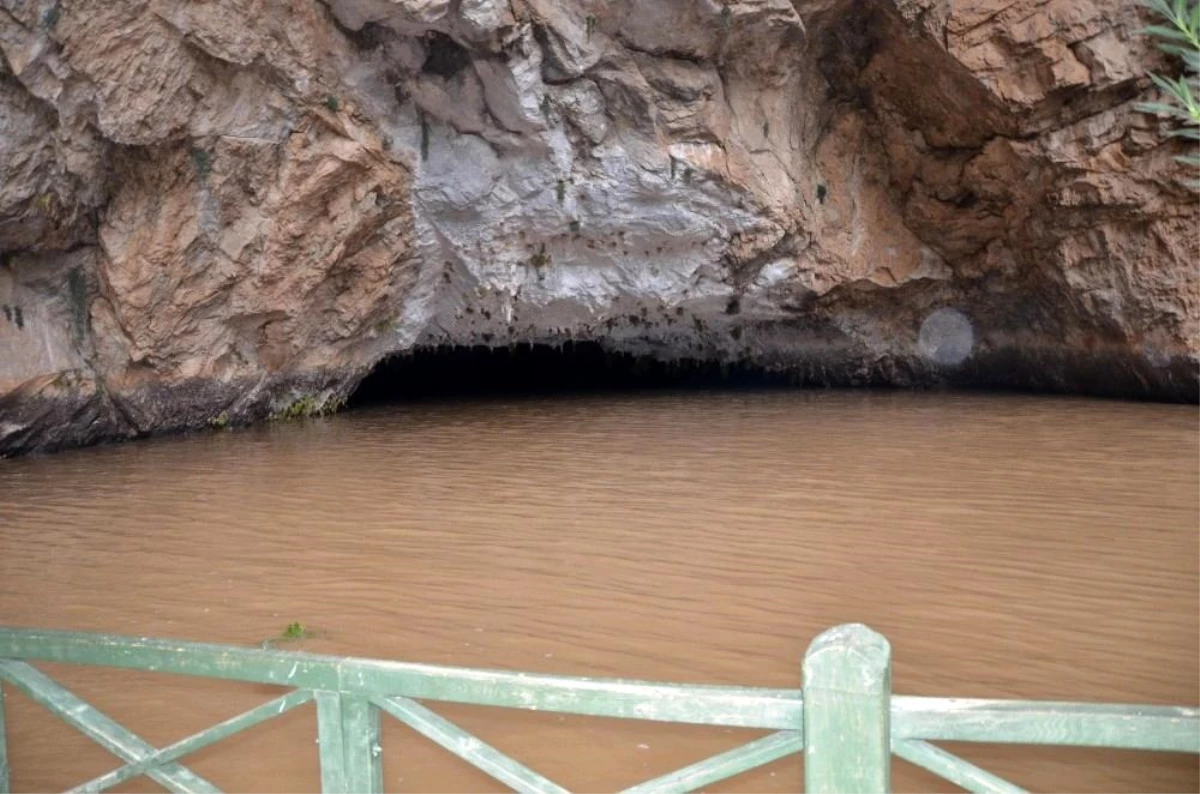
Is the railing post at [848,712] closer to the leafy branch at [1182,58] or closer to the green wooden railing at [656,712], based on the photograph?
the green wooden railing at [656,712]

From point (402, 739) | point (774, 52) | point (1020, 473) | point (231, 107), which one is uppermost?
point (774, 52)

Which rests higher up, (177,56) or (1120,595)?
(177,56)

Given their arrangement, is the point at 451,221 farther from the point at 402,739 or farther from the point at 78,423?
the point at 402,739

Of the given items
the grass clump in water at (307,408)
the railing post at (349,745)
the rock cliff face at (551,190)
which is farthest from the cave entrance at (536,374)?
the railing post at (349,745)

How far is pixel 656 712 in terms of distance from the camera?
1.76 meters

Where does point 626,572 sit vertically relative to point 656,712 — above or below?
below

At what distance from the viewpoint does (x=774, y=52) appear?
9.59 meters

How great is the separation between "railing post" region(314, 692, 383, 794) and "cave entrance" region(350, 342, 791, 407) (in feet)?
34.2

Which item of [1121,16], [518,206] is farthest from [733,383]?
[1121,16]

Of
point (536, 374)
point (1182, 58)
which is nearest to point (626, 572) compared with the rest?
point (1182, 58)

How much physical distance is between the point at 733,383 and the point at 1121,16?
6234 millimetres

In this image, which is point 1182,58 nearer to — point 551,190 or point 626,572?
A: point 551,190

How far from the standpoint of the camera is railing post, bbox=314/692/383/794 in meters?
1.96

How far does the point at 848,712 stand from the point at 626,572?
2.87 metres
